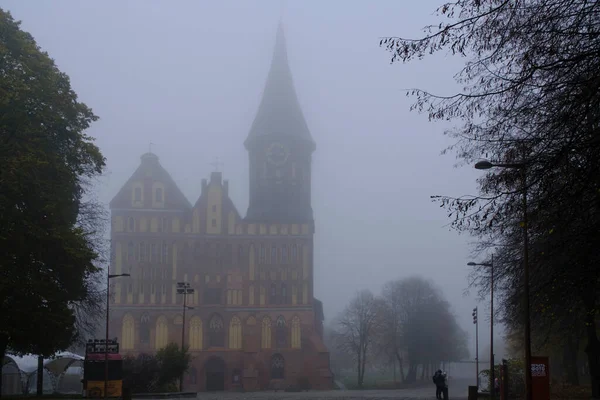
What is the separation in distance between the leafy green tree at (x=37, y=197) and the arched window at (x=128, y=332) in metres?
56.0

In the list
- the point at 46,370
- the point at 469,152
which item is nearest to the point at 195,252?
the point at 46,370

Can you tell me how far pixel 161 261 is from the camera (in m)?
86.6

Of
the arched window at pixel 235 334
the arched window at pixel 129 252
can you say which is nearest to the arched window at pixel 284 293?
the arched window at pixel 235 334

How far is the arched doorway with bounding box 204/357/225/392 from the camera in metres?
84.4

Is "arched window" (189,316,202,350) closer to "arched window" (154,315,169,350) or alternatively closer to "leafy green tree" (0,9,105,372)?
"arched window" (154,315,169,350)

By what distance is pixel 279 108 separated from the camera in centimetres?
9994

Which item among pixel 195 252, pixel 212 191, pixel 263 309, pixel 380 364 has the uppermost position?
pixel 212 191

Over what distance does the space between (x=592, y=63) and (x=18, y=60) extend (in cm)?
2240

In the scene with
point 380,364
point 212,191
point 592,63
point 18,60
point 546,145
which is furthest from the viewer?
point 380,364

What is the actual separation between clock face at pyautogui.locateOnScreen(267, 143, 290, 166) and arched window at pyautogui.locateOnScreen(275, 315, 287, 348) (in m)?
19.6

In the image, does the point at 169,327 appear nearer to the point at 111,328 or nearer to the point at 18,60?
the point at 111,328

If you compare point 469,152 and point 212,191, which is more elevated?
point 212,191

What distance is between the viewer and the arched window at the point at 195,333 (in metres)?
85.0

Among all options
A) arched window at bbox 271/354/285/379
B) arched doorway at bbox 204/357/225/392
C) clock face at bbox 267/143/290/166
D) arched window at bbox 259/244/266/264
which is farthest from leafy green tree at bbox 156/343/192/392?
clock face at bbox 267/143/290/166
